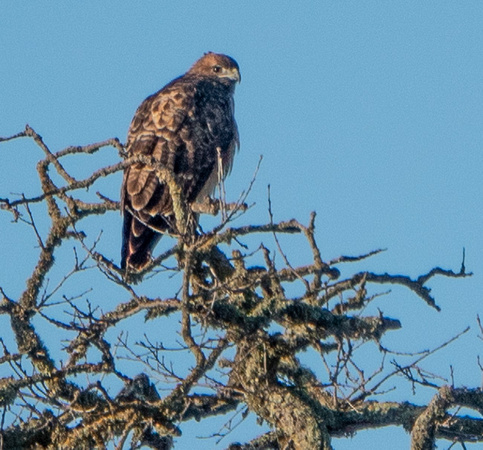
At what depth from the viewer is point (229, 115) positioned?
899 centimetres

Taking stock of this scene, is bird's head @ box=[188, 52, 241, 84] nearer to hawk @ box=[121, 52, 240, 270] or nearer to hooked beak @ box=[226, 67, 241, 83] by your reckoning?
hooked beak @ box=[226, 67, 241, 83]

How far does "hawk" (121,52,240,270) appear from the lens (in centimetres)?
745

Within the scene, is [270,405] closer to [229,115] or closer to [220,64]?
[229,115]

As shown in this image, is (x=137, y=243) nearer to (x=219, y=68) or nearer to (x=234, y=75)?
(x=234, y=75)

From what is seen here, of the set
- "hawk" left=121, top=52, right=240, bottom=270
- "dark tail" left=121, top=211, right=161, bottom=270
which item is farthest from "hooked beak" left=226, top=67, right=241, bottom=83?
"dark tail" left=121, top=211, right=161, bottom=270

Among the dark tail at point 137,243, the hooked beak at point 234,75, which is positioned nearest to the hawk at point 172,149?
the dark tail at point 137,243

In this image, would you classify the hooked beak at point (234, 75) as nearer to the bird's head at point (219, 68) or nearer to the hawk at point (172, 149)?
the bird's head at point (219, 68)

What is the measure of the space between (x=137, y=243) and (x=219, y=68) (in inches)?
133

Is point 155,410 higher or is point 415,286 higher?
point 415,286

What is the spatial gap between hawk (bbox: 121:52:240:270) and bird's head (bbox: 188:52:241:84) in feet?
2.08

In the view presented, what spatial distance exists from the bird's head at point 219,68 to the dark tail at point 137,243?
3019 mm

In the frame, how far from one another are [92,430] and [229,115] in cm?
475

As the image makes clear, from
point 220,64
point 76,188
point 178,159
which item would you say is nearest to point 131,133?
point 178,159

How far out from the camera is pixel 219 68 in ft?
33.4
